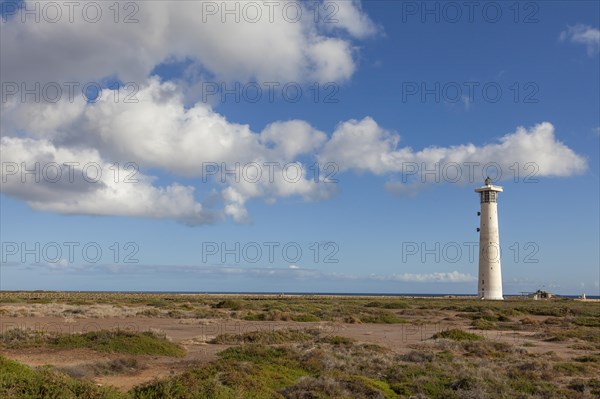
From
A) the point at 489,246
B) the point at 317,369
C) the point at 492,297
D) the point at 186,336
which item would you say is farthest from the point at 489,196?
the point at 317,369

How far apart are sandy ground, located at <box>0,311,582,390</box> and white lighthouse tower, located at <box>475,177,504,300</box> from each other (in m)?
18.7

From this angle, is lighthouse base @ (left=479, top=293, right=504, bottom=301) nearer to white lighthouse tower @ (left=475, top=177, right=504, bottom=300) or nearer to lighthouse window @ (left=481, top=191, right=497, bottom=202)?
white lighthouse tower @ (left=475, top=177, right=504, bottom=300)

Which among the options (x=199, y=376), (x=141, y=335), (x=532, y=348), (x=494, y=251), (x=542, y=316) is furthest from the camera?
(x=494, y=251)

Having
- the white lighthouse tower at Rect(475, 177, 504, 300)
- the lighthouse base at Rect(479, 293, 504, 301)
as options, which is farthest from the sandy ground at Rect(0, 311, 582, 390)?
the lighthouse base at Rect(479, 293, 504, 301)

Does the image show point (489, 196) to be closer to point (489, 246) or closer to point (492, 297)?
point (489, 246)

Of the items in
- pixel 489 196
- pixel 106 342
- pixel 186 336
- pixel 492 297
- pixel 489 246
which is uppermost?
pixel 489 196

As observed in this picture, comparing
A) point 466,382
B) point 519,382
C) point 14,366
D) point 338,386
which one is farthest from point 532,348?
point 14,366

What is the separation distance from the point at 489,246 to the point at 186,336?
156 feet

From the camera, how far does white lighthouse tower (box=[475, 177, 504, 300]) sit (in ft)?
226

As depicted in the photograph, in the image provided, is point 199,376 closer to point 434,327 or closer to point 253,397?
point 253,397

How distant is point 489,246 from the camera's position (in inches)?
2707

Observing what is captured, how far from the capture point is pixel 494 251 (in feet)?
226

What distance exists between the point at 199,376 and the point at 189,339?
1517 centimetres

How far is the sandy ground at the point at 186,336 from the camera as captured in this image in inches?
830
